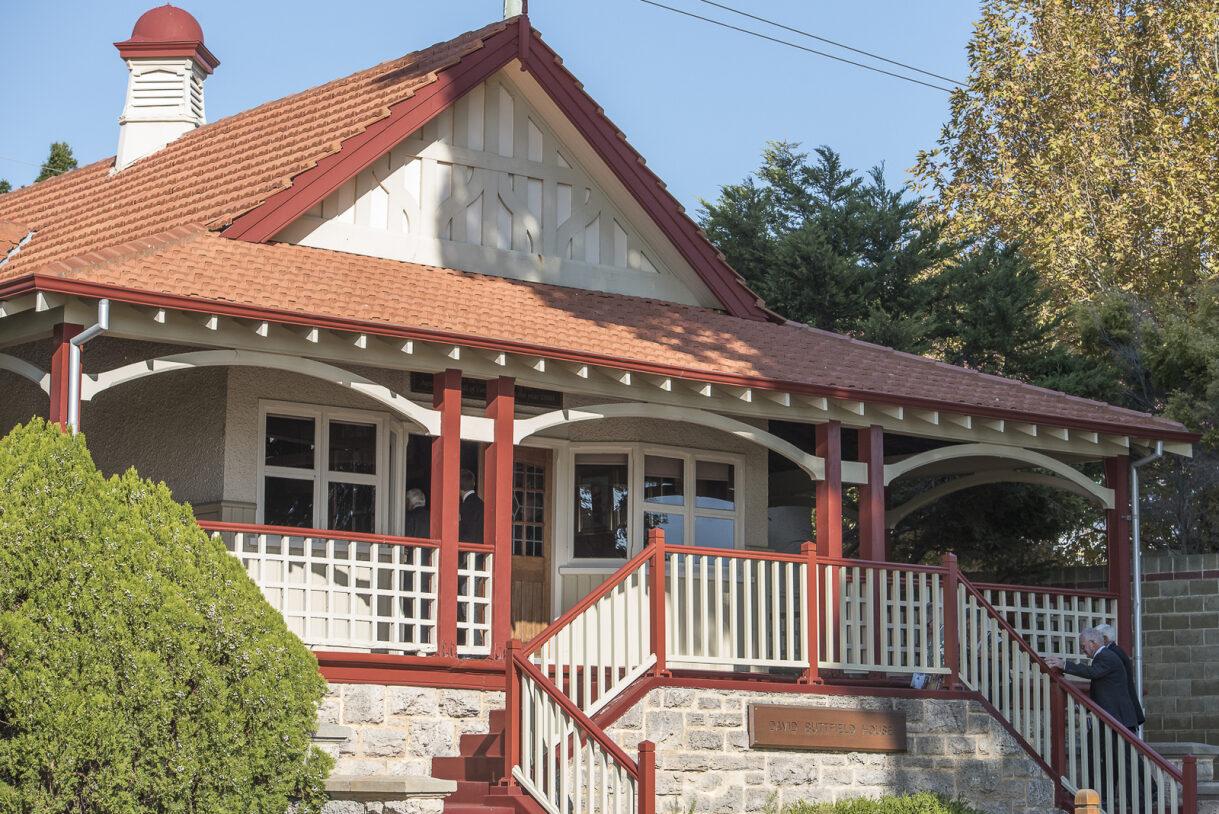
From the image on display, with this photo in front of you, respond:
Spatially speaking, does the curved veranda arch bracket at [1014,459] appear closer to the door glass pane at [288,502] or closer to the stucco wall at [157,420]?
the door glass pane at [288,502]

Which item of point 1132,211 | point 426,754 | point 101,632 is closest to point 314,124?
point 426,754

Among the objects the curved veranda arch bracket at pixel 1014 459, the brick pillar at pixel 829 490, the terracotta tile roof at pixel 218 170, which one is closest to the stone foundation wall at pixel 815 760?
the brick pillar at pixel 829 490

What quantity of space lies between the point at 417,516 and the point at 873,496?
4.24m

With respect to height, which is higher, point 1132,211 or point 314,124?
point 1132,211

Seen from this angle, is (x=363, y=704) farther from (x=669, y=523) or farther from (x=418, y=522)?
(x=669, y=523)

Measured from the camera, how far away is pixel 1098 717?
558 inches

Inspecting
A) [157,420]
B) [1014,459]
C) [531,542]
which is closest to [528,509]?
[531,542]

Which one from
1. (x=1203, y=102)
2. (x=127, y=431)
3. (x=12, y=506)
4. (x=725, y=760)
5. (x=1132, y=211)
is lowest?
(x=725, y=760)

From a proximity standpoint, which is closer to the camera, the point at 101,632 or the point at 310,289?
the point at 101,632

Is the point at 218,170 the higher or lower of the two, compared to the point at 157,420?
higher

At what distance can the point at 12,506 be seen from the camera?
10.0 metres

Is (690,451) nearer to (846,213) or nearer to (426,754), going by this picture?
(426,754)

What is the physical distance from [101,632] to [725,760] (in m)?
5.19

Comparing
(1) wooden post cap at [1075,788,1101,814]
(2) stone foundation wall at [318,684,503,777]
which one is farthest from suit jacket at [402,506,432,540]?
(1) wooden post cap at [1075,788,1101,814]
